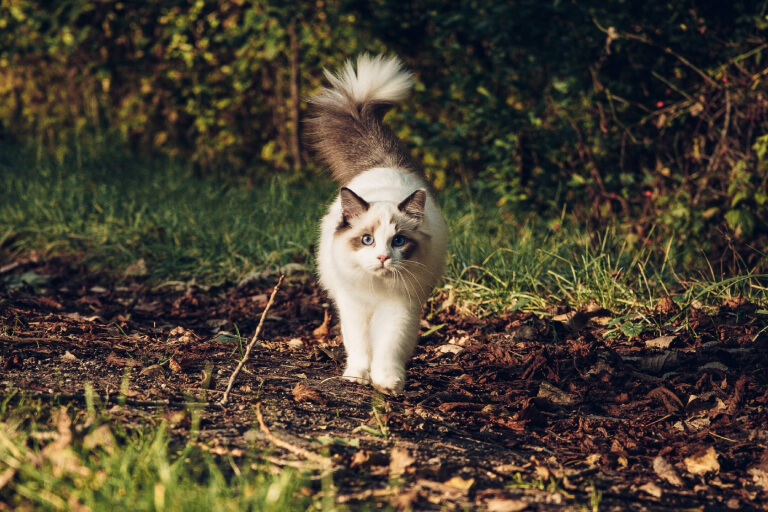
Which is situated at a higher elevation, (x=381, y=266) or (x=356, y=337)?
(x=381, y=266)

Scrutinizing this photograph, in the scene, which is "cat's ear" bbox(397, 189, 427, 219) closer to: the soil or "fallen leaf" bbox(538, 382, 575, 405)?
the soil

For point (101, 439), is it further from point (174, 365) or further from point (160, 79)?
point (160, 79)

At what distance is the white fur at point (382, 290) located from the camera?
354 cm

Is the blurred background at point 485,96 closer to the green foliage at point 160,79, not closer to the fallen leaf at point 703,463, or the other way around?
the green foliage at point 160,79

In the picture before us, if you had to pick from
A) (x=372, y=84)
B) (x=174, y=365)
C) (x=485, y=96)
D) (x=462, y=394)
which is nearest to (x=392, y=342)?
(x=462, y=394)

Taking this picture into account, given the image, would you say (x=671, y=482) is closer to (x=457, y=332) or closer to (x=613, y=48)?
(x=457, y=332)

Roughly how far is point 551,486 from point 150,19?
8197mm

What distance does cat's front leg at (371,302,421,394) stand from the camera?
348 centimetres

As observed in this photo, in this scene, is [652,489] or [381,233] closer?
[652,489]

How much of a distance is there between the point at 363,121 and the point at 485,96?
9.08ft

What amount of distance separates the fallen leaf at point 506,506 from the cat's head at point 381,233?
1.46 metres

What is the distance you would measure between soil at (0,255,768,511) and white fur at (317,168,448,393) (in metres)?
0.17

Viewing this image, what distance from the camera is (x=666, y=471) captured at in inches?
107

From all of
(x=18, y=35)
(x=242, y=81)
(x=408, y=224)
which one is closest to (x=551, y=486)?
(x=408, y=224)
